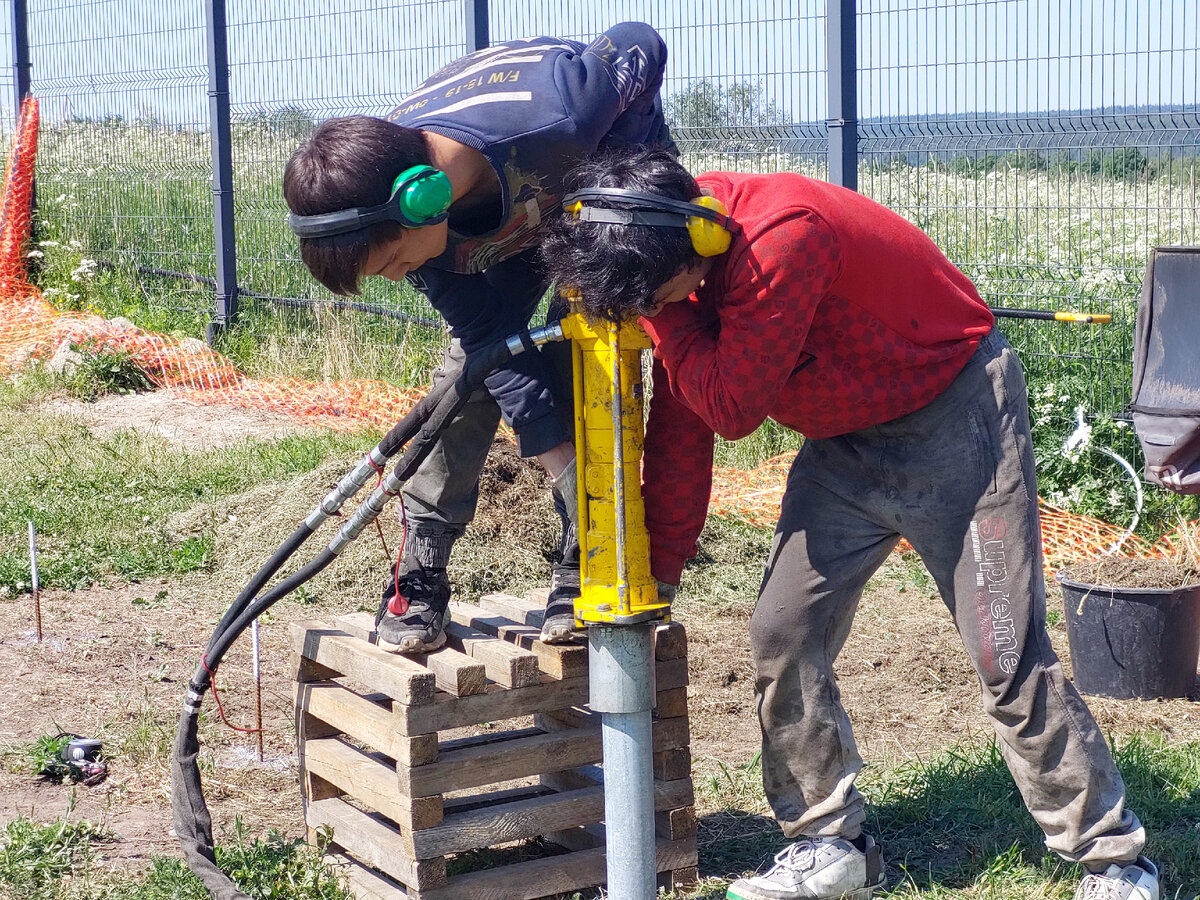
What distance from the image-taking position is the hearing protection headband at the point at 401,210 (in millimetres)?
2557

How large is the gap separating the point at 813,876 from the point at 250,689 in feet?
7.56

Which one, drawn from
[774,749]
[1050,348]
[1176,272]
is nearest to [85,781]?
[774,749]

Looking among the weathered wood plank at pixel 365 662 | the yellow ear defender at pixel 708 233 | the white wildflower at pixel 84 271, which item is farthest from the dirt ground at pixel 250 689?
the white wildflower at pixel 84 271

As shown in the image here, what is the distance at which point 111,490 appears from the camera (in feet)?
22.1

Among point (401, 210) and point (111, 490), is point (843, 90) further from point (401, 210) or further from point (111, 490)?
point (401, 210)

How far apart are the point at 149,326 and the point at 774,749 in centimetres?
868

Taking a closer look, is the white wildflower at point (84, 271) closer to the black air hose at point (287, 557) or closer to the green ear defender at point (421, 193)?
the black air hose at point (287, 557)

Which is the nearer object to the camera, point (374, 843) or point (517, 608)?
point (374, 843)

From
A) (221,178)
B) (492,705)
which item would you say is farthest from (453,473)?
(221,178)

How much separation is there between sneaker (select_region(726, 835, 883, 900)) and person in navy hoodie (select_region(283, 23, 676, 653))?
0.69 metres

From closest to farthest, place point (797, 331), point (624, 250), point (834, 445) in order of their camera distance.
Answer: point (624, 250), point (797, 331), point (834, 445)

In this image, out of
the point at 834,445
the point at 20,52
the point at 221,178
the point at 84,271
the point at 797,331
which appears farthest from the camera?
the point at 20,52

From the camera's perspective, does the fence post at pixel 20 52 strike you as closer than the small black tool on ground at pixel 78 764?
No

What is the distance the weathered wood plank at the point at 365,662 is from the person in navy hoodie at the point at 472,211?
85 mm
